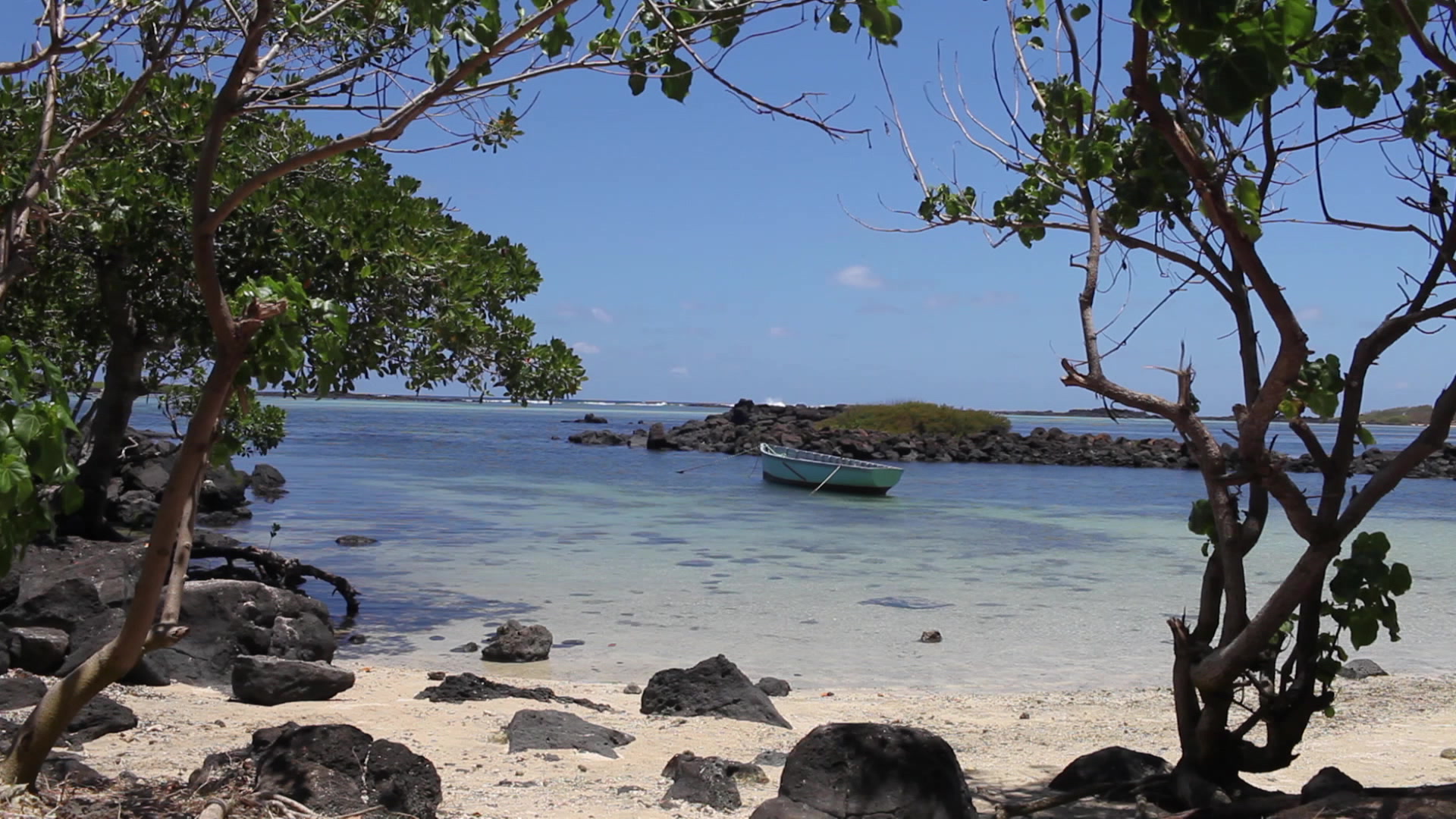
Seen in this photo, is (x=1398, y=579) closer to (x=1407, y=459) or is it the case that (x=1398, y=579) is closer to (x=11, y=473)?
(x=1407, y=459)

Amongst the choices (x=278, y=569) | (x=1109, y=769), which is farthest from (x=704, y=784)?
(x=278, y=569)

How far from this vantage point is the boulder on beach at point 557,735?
5844 millimetres

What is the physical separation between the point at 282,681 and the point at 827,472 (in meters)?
27.5

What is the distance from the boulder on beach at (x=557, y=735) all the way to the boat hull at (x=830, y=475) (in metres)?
26.3

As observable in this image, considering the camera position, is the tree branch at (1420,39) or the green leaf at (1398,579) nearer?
the tree branch at (1420,39)

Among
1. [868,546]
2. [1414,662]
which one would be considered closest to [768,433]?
[868,546]

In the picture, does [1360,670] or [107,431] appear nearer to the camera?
[1360,670]

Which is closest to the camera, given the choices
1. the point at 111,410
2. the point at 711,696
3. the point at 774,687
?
the point at 711,696

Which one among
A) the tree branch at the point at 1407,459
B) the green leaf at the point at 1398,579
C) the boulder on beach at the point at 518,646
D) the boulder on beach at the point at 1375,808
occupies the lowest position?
the boulder on beach at the point at 518,646

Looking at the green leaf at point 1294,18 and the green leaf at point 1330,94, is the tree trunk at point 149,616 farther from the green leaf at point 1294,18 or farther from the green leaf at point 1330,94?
the green leaf at point 1330,94

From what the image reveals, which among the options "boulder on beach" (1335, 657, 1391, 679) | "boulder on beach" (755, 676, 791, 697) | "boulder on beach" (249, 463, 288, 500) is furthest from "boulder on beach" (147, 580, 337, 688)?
"boulder on beach" (249, 463, 288, 500)

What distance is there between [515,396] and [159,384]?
6.16 m

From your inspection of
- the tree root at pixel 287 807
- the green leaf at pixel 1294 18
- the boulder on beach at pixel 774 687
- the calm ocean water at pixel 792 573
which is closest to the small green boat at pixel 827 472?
the calm ocean water at pixel 792 573

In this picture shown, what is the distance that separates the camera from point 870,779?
4281 millimetres
